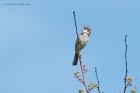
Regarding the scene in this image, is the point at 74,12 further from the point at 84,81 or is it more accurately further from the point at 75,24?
the point at 84,81

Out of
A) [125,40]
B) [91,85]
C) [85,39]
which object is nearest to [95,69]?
[91,85]

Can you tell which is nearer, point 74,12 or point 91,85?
point 74,12

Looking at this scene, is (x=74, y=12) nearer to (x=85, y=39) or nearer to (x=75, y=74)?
(x=75, y=74)

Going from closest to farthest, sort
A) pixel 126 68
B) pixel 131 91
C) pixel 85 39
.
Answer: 1. pixel 126 68
2. pixel 131 91
3. pixel 85 39

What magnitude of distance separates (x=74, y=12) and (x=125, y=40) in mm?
662

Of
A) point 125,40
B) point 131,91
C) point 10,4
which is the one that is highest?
point 10,4

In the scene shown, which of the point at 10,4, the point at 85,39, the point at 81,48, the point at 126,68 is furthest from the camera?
the point at 85,39

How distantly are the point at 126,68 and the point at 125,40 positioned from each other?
313 millimetres

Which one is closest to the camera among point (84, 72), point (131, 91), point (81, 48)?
point (131, 91)

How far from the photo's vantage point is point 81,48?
31.2 feet

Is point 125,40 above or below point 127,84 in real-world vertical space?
above

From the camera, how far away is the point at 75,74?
529 cm

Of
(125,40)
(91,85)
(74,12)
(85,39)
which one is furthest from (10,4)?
(85,39)

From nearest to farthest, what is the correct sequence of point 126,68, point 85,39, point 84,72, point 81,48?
point 126,68
point 84,72
point 81,48
point 85,39
